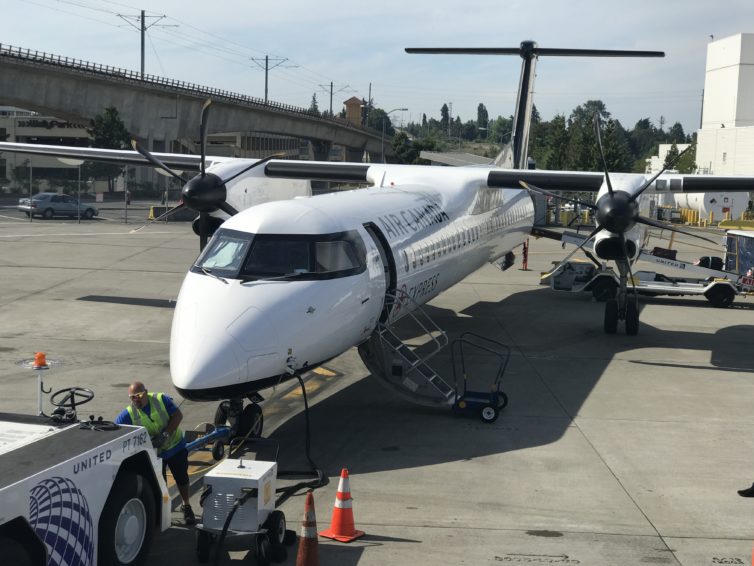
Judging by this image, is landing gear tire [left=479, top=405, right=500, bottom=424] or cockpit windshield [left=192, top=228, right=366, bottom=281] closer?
cockpit windshield [left=192, top=228, right=366, bottom=281]

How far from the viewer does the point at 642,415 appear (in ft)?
47.6

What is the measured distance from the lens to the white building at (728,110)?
8469cm

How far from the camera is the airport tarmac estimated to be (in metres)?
9.41

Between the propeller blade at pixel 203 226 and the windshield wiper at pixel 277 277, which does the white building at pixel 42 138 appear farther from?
the windshield wiper at pixel 277 277

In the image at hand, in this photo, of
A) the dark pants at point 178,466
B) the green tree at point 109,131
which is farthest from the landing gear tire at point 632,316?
the green tree at point 109,131

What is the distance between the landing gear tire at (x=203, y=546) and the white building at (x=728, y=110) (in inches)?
3203

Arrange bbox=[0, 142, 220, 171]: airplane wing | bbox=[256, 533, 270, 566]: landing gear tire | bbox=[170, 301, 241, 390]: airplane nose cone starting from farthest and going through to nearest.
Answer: bbox=[0, 142, 220, 171]: airplane wing < bbox=[170, 301, 241, 390]: airplane nose cone < bbox=[256, 533, 270, 566]: landing gear tire

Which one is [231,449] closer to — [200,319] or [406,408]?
[200,319]

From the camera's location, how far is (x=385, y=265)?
48.4 ft

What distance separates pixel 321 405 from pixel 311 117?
85985 mm

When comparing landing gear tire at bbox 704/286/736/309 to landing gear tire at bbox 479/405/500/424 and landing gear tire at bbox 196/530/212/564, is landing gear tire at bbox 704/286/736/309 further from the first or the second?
landing gear tire at bbox 196/530/212/564

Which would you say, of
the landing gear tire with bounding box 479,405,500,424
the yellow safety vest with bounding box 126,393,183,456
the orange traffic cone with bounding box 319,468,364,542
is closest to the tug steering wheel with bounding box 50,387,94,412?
the yellow safety vest with bounding box 126,393,183,456

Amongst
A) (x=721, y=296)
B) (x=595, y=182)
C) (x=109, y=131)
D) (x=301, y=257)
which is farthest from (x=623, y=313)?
(x=109, y=131)

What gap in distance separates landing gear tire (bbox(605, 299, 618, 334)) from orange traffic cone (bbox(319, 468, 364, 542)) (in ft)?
44.0
